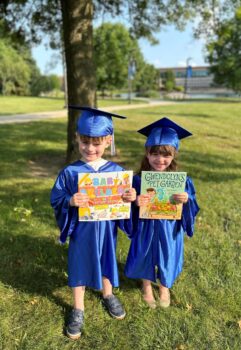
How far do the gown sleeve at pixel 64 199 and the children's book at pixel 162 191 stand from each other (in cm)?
55

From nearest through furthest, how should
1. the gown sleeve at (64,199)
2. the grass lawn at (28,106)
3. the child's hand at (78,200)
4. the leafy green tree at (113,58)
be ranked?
1. the child's hand at (78,200)
2. the gown sleeve at (64,199)
3. the grass lawn at (28,106)
4. the leafy green tree at (113,58)

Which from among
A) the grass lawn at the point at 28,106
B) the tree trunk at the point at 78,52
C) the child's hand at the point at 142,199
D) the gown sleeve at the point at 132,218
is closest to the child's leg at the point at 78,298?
the gown sleeve at the point at 132,218

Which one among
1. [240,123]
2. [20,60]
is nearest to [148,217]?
[240,123]

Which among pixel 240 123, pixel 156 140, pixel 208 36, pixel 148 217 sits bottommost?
pixel 240 123

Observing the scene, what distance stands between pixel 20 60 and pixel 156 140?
55.2 m

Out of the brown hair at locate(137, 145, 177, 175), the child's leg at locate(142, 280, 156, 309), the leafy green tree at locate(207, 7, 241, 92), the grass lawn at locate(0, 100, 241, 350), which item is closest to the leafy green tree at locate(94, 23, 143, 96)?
the leafy green tree at locate(207, 7, 241, 92)

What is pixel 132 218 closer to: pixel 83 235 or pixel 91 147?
pixel 83 235

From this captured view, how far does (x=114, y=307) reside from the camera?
327 centimetres

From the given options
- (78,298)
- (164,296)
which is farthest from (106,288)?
(164,296)

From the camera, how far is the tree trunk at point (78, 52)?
6.88 m

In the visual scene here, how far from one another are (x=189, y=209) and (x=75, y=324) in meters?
1.32

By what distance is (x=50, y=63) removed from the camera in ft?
106

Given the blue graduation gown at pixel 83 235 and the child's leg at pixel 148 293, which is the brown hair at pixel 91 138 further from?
the child's leg at pixel 148 293

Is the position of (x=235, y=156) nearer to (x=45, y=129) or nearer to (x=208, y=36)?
(x=208, y=36)
